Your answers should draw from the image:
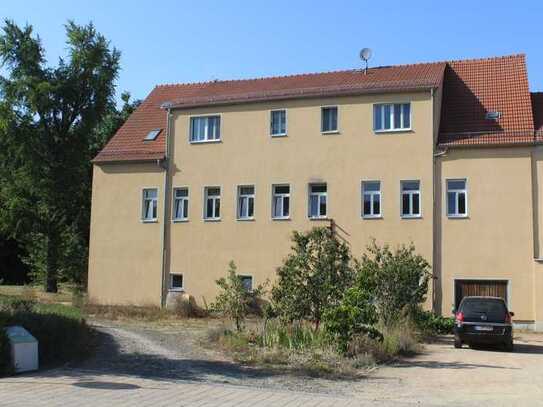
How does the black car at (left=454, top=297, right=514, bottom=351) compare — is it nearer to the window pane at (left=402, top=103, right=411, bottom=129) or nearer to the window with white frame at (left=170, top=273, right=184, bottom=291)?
the window pane at (left=402, top=103, right=411, bottom=129)

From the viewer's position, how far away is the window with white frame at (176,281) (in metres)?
32.4

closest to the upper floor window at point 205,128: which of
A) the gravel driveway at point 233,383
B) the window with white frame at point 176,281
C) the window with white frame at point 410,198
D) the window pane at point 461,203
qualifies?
the window with white frame at point 176,281

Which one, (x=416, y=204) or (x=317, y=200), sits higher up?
(x=317, y=200)

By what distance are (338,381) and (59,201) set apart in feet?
111

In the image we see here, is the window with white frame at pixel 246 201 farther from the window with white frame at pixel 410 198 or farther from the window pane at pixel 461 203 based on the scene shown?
the window pane at pixel 461 203

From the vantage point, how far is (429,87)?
94.3 feet

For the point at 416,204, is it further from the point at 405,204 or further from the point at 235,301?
the point at 235,301

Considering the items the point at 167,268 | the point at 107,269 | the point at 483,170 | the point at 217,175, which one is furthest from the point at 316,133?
the point at 107,269

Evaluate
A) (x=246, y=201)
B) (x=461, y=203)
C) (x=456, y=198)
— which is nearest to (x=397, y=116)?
(x=456, y=198)

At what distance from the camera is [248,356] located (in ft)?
51.1

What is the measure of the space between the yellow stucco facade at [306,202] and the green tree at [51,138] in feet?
30.8

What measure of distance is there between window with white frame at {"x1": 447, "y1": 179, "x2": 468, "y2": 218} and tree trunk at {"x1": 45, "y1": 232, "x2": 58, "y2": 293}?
25.6 meters

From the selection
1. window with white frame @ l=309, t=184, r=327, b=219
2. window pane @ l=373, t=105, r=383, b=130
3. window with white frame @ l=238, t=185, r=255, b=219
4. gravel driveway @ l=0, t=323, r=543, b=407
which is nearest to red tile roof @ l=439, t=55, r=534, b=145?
window pane @ l=373, t=105, r=383, b=130

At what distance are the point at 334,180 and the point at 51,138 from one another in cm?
2108
